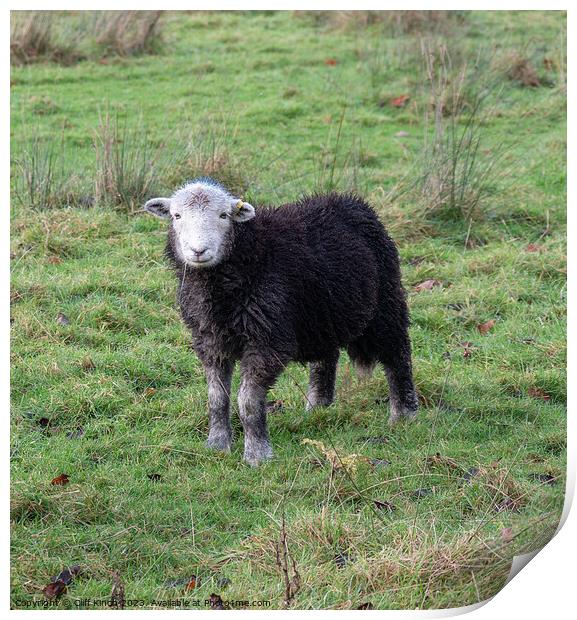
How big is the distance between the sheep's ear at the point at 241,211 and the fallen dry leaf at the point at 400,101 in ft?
23.9

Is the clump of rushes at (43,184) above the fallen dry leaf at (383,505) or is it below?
above

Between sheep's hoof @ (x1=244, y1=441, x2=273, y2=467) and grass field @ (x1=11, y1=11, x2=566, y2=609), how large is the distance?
0.10 meters

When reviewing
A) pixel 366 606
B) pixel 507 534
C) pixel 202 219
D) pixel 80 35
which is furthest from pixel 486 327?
pixel 80 35

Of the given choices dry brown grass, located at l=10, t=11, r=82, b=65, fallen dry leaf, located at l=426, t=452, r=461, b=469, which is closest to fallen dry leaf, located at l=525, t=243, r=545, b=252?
fallen dry leaf, located at l=426, t=452, r=461, b=469

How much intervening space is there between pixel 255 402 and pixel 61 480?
117 cm

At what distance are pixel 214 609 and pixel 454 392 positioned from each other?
301 cm

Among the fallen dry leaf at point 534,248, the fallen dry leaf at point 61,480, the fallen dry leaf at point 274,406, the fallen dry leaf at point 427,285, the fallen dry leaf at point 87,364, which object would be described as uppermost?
the fallen dry leaf at point 534,248

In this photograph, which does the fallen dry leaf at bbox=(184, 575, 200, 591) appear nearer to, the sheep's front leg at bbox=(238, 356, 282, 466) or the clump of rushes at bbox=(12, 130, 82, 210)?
the sheep's front leg at bbox=(238, 356, 282, 466)

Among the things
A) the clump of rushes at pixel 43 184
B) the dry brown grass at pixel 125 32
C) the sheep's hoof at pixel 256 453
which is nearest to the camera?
the sheep's hoof at pixel 256 453

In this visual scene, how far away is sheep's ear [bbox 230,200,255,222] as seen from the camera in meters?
5.77

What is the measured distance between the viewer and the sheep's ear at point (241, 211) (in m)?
5.77

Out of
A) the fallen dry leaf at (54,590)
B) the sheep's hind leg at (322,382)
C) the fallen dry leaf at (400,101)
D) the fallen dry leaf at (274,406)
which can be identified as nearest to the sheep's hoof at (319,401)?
the sheep's hind leg at (322,382)

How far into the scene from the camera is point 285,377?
7.13m

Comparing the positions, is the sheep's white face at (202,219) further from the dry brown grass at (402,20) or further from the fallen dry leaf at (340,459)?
the dry brown grass at (402,20)
